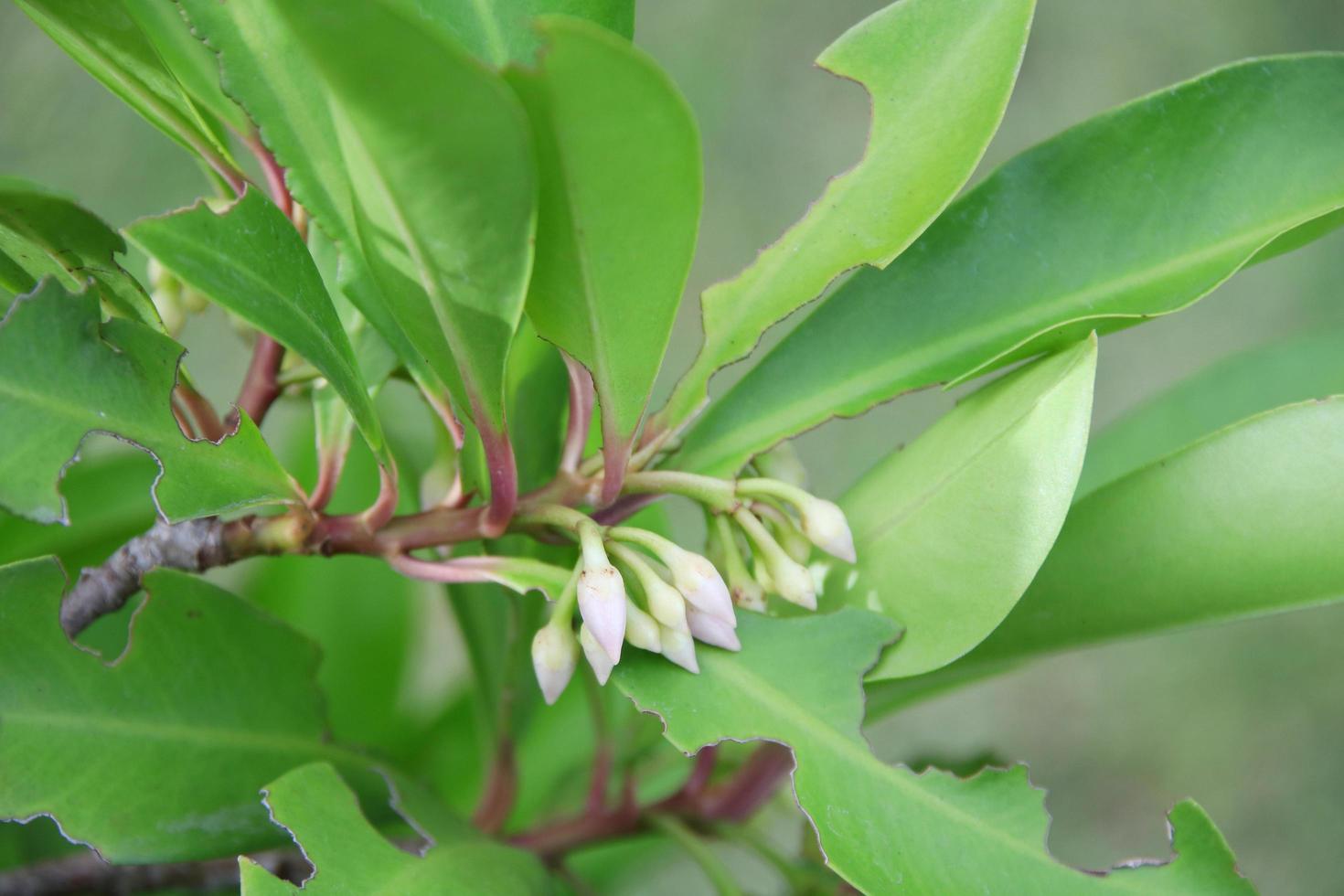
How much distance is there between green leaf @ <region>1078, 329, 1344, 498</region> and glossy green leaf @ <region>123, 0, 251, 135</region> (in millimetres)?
656

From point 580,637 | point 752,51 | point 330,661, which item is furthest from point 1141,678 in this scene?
point 580,637

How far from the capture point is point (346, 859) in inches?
21.7

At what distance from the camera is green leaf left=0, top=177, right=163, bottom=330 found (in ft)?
1.86

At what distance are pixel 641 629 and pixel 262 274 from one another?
9.3 inches

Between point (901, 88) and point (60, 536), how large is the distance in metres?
0.76

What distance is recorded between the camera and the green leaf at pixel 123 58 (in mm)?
599

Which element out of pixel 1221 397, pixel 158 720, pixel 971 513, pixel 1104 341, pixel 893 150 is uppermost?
pixel 893 150

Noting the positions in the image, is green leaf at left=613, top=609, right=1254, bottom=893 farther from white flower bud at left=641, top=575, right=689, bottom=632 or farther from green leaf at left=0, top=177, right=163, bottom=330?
green leaf at left=0, top=177, right=163, bottom=330

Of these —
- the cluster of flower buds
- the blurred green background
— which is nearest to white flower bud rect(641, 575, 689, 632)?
the cluster of flower buds

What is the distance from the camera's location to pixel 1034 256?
649mm

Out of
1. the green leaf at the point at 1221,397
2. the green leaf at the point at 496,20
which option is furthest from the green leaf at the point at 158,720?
the green leaf at the point at 1221,397

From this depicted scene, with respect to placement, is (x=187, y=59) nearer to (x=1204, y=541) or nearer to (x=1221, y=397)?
(x=1204, y=541)

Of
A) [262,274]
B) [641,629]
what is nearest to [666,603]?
[641,629]

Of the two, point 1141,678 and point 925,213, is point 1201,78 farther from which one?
point 1141,678
